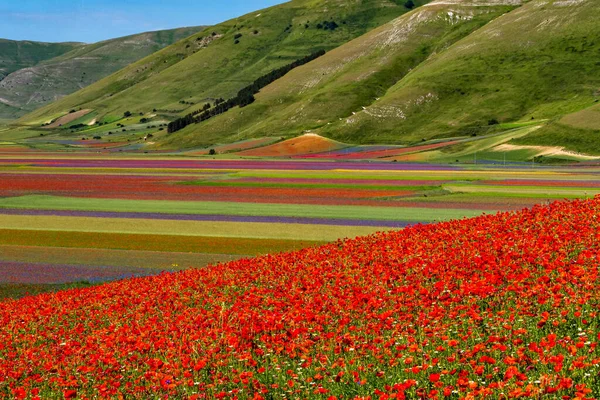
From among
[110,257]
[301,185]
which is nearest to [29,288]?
[110,257]

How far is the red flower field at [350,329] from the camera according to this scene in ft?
37.7

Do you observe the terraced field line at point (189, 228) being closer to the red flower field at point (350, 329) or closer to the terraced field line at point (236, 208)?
the terraced field line at point (236, 208)

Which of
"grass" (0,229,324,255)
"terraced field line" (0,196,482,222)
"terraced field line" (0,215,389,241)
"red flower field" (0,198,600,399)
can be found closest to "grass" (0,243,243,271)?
"grass" (0,229,324,255)

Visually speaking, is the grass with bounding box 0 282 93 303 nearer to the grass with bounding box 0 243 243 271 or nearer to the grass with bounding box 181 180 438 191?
the grass with bounding box 0 243 243 271

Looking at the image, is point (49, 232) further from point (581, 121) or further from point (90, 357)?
point (581, 121)

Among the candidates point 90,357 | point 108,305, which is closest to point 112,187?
point 108,305

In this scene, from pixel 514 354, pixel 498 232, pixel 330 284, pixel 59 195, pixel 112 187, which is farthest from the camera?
pixel 112 187

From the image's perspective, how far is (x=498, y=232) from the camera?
2462 centimetres

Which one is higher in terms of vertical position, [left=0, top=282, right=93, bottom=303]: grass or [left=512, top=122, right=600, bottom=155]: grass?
[left=512, top=122, right=600, bottom=155]: grass

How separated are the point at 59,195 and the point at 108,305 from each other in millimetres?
62593

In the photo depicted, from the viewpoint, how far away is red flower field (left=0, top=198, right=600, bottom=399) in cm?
1148

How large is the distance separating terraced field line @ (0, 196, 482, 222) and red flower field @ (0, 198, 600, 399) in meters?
33.5

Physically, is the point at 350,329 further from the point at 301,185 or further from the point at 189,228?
the point at 301,185

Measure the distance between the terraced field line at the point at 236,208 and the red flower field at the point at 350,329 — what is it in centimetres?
3347
